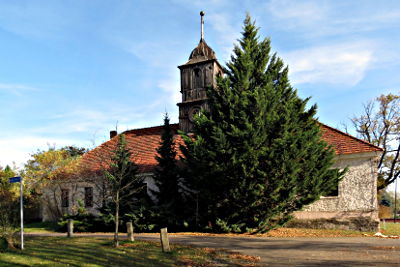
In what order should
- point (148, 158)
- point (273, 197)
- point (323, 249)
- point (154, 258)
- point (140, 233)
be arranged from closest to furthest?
point (154, 258), point (323, 249), point (273, 197), point (140, 233), point (148, 158)

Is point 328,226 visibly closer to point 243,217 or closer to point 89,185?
point 243,217

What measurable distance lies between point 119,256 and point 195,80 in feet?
55.4

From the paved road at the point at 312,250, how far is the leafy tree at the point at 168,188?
3.52 meters

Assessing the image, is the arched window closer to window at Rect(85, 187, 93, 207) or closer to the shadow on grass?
window at Rect(85, 187, 93, 207)

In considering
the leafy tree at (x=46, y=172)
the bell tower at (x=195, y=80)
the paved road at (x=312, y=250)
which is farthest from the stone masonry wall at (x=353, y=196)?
the leafy tree at (x=46, y=172)

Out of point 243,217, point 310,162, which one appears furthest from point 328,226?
point 243,217

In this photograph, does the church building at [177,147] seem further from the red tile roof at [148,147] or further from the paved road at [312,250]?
the paved road at [312,250]

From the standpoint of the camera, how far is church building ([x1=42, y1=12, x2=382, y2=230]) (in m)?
18.1

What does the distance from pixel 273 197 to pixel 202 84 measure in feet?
38.6

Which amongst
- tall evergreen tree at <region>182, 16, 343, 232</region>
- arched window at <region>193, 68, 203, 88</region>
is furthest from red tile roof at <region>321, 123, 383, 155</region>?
arched window at <region>193, 68, 203, 88</region>

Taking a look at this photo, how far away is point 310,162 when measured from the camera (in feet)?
52.0

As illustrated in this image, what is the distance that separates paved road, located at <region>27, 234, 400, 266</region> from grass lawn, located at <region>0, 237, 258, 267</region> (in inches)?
36.2

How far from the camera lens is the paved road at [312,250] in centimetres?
902

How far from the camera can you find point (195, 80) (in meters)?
24.3
